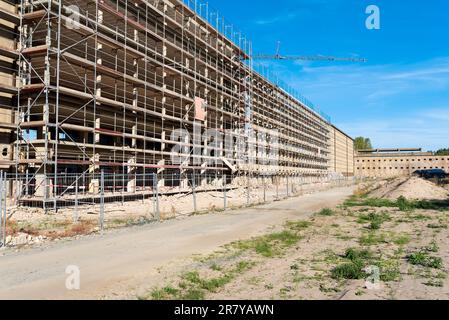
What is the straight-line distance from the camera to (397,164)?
4540 inches

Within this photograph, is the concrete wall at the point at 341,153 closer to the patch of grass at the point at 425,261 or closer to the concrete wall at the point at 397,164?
the concrete wall at the point at 397,164

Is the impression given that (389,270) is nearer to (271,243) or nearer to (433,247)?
(433,247)

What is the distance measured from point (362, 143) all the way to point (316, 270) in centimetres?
15620

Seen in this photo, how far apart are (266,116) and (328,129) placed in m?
45.4

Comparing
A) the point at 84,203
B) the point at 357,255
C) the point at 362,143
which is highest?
the point at 362,143

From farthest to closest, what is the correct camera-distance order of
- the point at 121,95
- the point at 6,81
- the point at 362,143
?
the point at 362,143 → the point at 121,95 → the point at 6,81

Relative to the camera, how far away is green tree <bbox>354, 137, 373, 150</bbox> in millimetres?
152900

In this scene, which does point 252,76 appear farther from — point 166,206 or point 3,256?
point 3,256

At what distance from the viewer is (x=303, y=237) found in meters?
13.2

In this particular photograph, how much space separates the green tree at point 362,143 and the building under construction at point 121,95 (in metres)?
106

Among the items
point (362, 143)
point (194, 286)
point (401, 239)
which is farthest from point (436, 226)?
point (362, 143)
